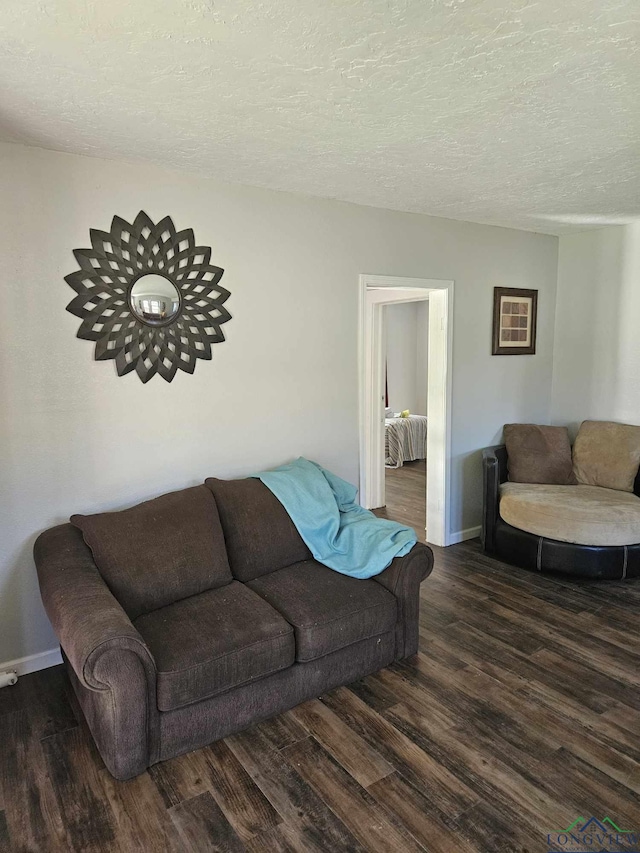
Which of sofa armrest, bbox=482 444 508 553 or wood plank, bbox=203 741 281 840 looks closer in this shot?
wood plank, bbox=203 741 281 840

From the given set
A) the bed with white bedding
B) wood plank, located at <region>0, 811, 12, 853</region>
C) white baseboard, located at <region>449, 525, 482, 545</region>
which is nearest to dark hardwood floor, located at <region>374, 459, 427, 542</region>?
the bed with white bedding

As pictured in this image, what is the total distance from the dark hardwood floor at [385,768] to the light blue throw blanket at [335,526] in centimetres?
56

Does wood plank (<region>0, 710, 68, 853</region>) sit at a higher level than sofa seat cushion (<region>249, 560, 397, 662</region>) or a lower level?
lower

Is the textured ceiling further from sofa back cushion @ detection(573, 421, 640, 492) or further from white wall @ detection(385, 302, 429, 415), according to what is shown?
white wall @ detection(385, 302, 429, 415)

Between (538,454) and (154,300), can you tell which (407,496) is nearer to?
(538,454)

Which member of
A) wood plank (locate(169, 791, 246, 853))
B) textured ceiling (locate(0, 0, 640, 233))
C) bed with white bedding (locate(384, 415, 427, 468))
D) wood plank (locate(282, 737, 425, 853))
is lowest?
wood plank (locate(282, 737, 425, 853))

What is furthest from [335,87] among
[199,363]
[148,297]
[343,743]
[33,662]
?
[33,662]

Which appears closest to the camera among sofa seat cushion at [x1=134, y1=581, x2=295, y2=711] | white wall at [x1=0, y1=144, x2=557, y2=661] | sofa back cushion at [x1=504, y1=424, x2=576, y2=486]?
sofa seat cushion at [x1=134, y1=581, x2=295, y2=711]

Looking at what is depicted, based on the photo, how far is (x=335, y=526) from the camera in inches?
120

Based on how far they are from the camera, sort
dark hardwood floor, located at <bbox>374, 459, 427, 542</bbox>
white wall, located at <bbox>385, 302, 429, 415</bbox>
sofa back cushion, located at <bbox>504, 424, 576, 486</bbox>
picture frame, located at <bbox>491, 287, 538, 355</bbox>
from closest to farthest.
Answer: sofa back cushion, located at <bbox>504, 424, 576, 486</bbox>
picture frame, located at <bbox>491, 287, 538, 355</bbox>
dark hardwood floor, located at <bbox>374, 459, 427, 542</bbox>
white wall, located at <bbox>385, 302, 429, 415</bbox>

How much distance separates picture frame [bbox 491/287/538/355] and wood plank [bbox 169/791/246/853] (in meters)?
3.64

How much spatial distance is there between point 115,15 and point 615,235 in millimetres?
4136

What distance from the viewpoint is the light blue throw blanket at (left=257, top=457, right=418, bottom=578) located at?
2.83 meters

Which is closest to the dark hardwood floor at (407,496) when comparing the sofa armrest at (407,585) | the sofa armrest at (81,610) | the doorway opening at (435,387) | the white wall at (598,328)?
the doorway opening at (435,387)
